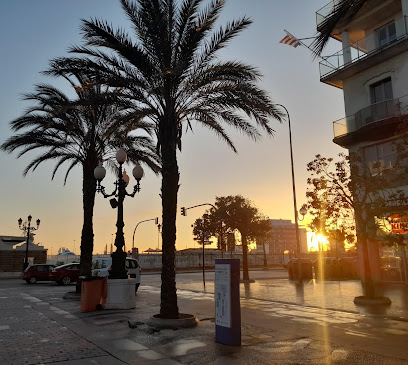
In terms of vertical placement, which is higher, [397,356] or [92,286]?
[92,286]

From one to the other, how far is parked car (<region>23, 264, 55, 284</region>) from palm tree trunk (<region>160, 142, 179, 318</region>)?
65.5 ft

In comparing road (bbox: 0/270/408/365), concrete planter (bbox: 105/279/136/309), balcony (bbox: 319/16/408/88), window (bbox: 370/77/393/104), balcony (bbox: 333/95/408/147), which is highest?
balcony (bbox: 319/16/408/88)

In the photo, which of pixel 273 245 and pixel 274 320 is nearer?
pixel 274 320

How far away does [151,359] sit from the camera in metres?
6.12

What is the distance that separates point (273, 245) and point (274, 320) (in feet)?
625

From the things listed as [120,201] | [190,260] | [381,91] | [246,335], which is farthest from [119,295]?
[190,260]

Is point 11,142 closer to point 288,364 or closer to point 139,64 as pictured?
point 139,64

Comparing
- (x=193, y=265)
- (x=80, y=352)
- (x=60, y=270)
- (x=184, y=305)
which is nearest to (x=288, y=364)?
(x=80, y=352)

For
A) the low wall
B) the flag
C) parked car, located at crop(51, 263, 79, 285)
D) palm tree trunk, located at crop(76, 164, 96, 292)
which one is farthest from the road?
the low wall

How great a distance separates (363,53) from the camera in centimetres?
2136

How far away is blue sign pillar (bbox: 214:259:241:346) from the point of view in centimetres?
695

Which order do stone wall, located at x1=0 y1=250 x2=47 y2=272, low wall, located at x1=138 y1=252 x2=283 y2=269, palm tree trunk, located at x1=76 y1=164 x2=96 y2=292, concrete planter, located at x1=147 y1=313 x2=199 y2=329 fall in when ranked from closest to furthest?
concrete planter, located at x1=147 y1=313 x2=199 y2=329 → palm tree trunk, located at x1=76 y1=164 x2=96 y2=292 → stone wall, located at x1=0 y1=250 x2=47 y2=272 → low wall, located at x1=138 y1=252 x2=283 y2=269

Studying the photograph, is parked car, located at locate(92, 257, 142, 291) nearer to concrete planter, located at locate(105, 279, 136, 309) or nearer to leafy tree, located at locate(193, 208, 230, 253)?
concrete planter, located at locate(105, 279, 136, 309)

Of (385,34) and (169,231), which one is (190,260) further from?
(169,231)
